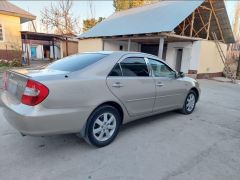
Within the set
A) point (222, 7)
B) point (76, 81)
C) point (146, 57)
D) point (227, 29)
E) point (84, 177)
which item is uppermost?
point (222, 7)

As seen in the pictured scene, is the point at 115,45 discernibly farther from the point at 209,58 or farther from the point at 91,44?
the point at 209,58

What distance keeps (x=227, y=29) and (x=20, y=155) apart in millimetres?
16301

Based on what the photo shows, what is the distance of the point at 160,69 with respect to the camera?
4.34 metres

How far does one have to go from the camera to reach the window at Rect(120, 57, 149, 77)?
3.58 metres

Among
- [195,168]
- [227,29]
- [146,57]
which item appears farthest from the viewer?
[227,29]

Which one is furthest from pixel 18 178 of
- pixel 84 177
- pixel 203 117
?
pixel 203 117

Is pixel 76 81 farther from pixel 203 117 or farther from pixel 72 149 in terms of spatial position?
pixel 203 117

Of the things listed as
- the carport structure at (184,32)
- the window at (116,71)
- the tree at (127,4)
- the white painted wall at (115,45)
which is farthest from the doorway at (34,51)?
the window at (116,71)

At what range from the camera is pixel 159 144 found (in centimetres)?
349

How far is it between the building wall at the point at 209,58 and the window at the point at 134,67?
431 inches

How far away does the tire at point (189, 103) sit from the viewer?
5141 mm

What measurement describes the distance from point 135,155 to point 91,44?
52.3 ft

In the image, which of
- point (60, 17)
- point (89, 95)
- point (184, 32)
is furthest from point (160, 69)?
point (60, 17)

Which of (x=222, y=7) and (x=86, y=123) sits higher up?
(x=222, y=7)
